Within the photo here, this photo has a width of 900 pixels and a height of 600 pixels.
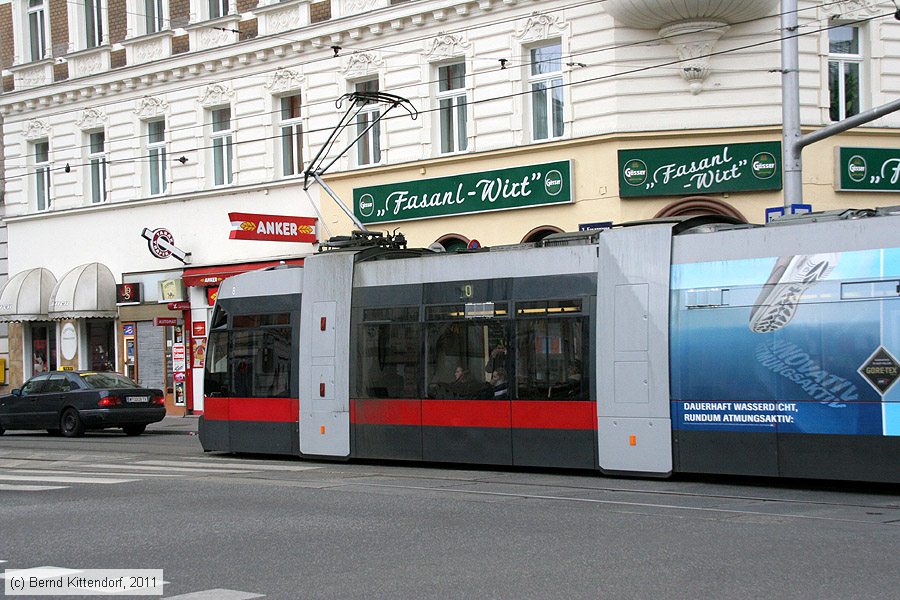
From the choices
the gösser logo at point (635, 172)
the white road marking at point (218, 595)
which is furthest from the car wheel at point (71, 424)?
the white road marking at point (218, 595)

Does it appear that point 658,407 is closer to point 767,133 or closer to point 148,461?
point 148,461

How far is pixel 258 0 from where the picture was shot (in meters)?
29.8

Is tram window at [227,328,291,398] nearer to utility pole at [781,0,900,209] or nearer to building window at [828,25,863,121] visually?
utility pole at [781,0,900,209]

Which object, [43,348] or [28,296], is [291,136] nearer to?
[28,296]

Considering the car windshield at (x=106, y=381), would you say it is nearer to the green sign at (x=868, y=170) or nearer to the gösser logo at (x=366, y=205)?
the gösser logo at (x=366, y=205)

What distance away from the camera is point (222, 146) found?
102 feet

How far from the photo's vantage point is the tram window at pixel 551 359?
15.0m

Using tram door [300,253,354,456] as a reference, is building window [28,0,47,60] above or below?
above

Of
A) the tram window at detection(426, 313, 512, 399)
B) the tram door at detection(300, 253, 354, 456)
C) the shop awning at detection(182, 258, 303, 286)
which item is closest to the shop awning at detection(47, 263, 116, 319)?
the shop awning at detection(182, 258, 303, 286)

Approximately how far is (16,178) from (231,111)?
9.45 meters

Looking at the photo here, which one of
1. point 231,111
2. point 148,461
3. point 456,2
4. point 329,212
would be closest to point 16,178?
point 231,111

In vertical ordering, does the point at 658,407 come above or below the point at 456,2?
below

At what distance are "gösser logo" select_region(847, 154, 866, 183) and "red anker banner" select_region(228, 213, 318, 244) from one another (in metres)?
11.7

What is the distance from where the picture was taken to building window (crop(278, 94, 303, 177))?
2938cm
